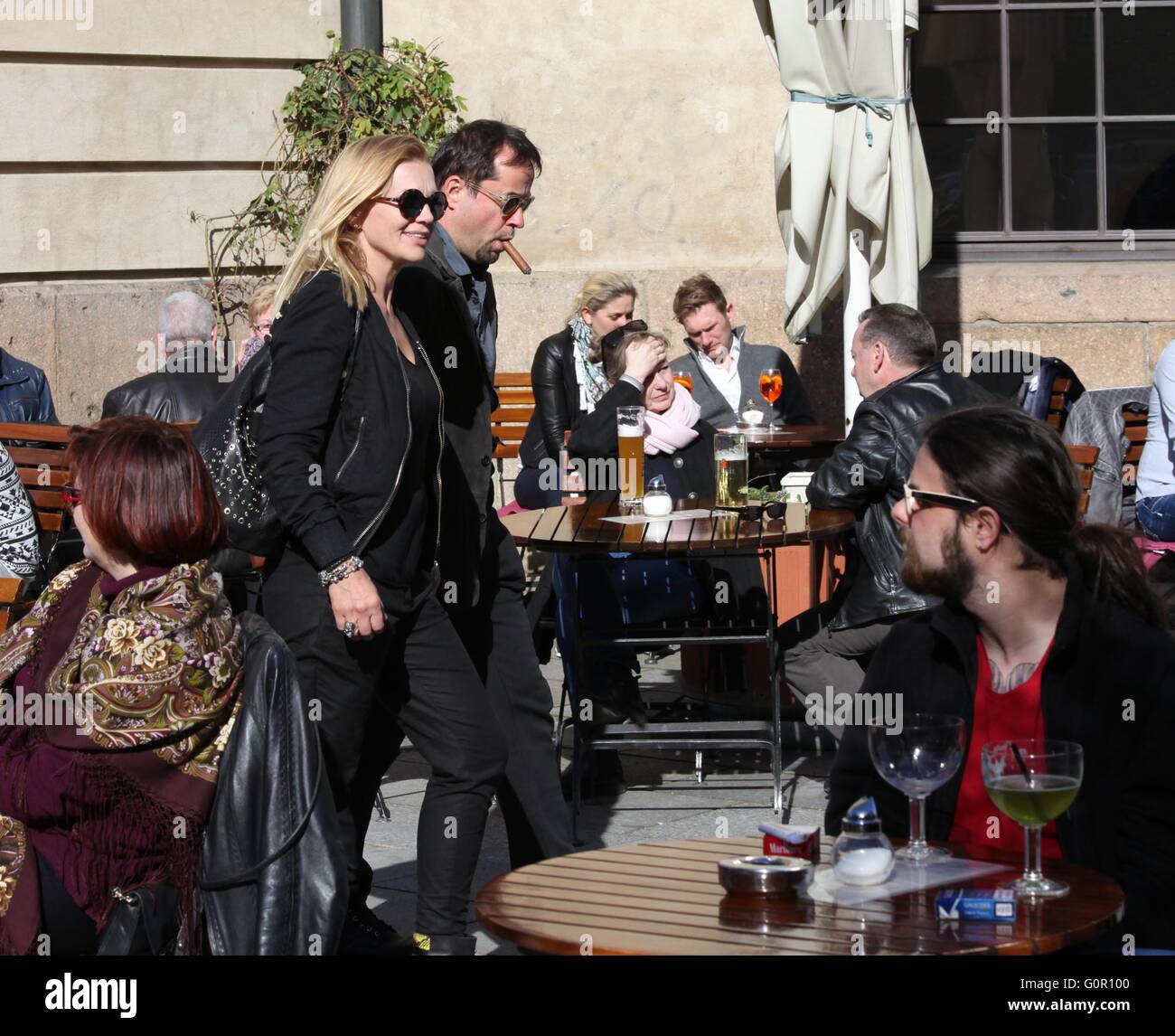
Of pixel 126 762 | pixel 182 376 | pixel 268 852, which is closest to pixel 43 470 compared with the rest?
pixel 182 376

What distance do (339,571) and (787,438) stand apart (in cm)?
422

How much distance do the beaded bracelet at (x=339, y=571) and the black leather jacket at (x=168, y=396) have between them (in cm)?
303

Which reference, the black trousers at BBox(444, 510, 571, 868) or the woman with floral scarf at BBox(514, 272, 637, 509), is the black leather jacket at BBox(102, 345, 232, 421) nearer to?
the woman with floral scarf at BBox(514, 272, 637, 509)

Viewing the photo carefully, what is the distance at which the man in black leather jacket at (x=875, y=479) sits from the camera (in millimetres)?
5734

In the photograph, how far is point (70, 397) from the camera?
9.17 metres

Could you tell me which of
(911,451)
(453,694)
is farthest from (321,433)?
(911,451)

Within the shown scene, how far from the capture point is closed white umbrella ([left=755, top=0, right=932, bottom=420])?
295 inches

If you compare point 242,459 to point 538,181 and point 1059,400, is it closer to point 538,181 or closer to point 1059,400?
point 1059,400

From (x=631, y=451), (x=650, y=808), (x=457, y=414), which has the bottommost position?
(x=650, y=808)

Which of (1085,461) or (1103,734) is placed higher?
(1085,461)

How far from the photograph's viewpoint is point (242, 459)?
3.82 meters

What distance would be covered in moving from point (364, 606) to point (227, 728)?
0.59m

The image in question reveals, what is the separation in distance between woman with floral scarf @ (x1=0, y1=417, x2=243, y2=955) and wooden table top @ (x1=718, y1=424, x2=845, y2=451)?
4.42 meters
